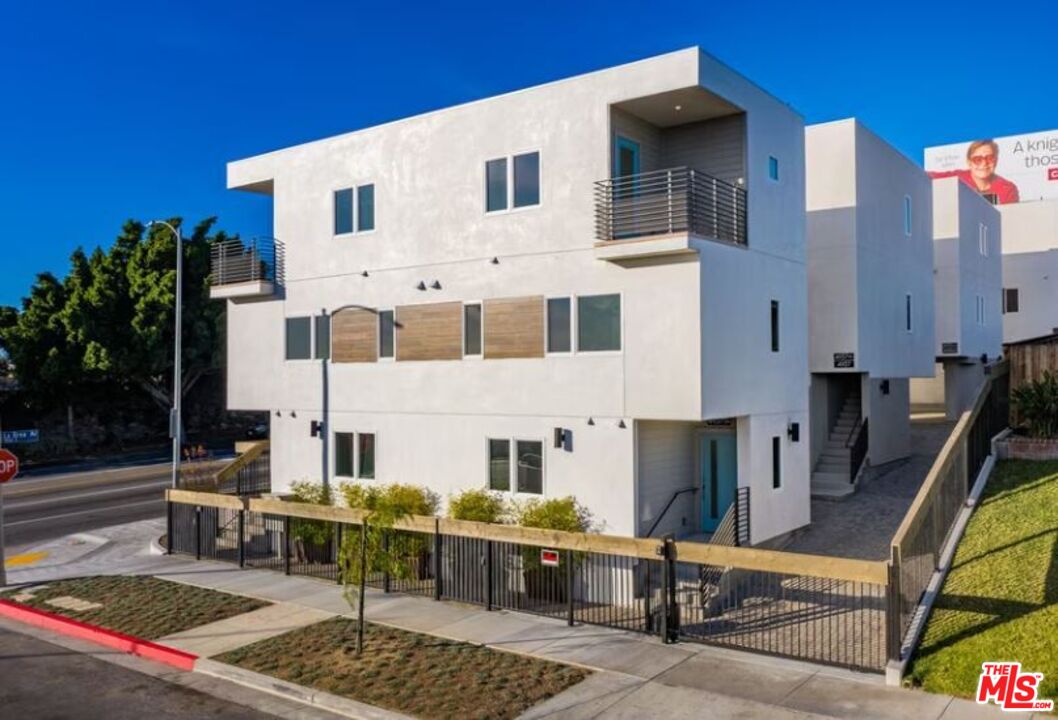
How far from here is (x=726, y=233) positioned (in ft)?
56.4

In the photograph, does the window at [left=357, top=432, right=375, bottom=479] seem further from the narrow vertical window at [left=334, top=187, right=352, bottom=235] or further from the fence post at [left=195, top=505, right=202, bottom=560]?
the narrow vertical window at [left=334, top=187, right=352, bottom=235]

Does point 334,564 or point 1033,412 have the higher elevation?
point 1033,412

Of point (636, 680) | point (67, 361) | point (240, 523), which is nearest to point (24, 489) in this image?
point (67, 361)

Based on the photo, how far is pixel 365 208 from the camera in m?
21.6

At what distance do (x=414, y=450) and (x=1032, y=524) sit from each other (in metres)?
12.7

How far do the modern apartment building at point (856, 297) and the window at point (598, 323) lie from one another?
9.46 metres

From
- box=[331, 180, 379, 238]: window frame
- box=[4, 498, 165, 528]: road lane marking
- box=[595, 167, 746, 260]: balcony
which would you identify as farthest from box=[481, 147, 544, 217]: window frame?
box=[4, 498, 165, 528]: road lane marking

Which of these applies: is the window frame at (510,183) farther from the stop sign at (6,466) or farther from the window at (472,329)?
the stop sign at (6,466)

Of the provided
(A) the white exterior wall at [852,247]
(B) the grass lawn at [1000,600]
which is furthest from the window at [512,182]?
(B) the grass lawn at [1000,600]

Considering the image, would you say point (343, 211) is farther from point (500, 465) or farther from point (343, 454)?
point (500, 465)

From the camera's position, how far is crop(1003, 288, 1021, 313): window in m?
44.3

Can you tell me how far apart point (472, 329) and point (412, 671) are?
9.01 meters

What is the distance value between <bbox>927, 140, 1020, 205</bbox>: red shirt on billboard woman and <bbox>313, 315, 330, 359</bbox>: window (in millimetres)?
71581

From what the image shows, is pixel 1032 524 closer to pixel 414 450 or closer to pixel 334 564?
pixel 414 450
